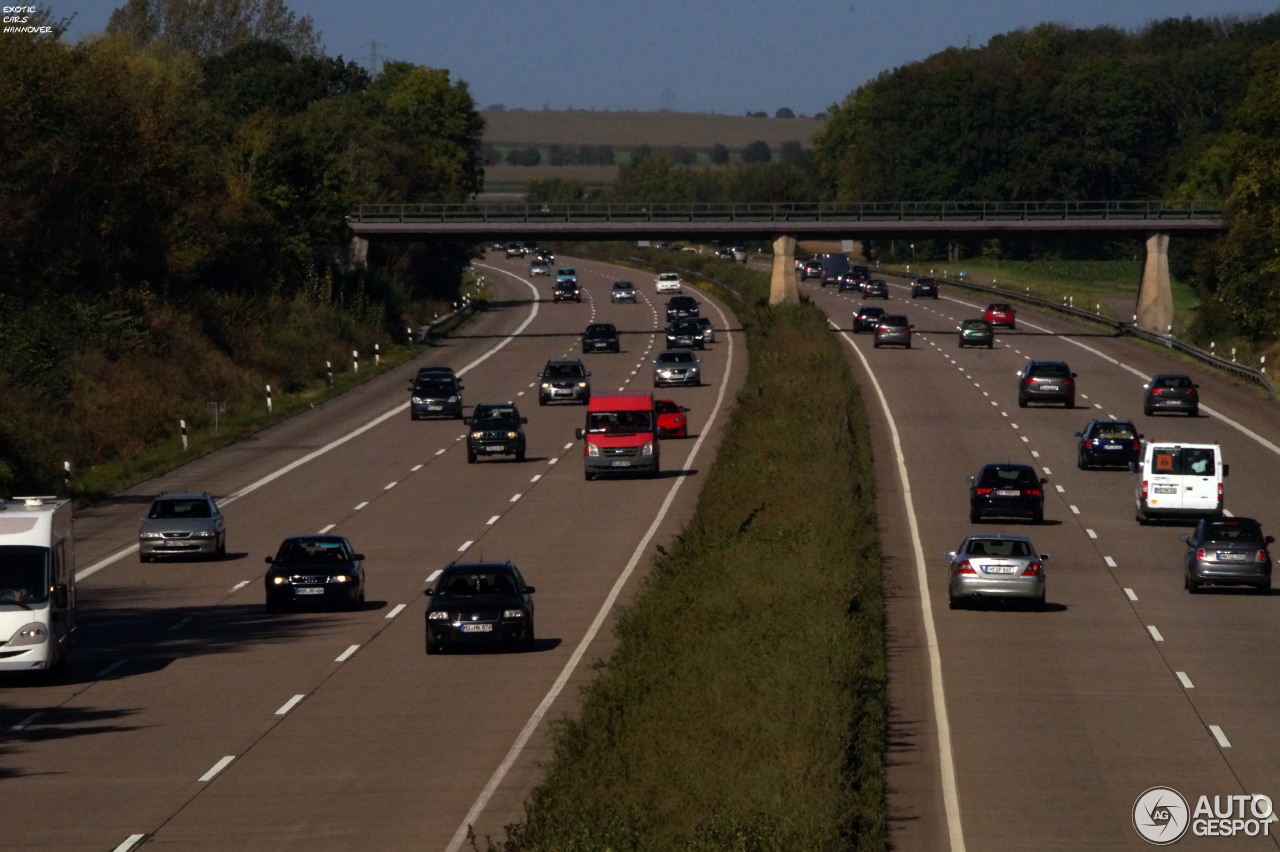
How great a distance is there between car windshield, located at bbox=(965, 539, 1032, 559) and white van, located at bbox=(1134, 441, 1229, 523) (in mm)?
11857

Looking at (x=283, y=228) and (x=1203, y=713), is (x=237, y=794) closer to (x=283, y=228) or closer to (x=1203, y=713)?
(x=1203, y=713)

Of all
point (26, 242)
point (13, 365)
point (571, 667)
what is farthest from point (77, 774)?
point (26, 242)

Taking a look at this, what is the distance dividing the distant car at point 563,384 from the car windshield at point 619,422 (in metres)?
19.9

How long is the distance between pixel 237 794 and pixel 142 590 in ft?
59.9

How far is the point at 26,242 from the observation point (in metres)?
68.2

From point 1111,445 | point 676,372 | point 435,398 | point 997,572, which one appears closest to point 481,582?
point 997,572

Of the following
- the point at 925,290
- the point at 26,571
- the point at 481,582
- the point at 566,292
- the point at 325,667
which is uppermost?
the point at 26,571

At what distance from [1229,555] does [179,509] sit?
21.2m

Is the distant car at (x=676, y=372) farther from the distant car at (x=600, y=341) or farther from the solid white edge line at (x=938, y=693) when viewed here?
the solid white edge line at (x=938, y=693)

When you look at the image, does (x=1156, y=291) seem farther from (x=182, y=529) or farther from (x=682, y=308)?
(x=182, y=529)

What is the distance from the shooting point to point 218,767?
2166 centimetres

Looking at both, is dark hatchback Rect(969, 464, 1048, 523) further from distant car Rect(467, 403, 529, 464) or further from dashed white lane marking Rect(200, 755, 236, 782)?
dashed white lane marking Rect(200, 755, 236, 782)

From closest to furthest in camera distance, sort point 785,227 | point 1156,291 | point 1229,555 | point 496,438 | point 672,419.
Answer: point 1229,555, point 496,438, point 672,419, point 785,227, point 1156,291

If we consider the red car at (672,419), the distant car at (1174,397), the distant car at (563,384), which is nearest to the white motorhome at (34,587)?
the red car at (672,419)
